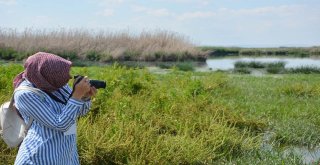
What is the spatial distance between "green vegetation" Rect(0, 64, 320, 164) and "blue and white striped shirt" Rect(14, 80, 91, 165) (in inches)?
82.5

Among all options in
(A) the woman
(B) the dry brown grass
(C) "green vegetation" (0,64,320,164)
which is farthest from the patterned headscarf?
(B) the dry brown grass

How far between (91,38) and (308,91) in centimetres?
1715

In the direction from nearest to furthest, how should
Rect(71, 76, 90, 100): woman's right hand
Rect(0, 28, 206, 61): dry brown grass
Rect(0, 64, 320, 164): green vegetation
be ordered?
Rect(71, 76, 90, 100): woman's right hand < Rect(0, 64, 320, 164): green vegetation < Rect(0, 28, 206, 61): dry brown grass

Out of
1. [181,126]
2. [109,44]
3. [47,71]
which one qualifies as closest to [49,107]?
[47,71]

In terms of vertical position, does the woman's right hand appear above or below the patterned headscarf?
below

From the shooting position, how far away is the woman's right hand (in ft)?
7.00

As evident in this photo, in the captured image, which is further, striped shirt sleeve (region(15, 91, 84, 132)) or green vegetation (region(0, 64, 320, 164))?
green vegetation (region(0, 64, 320, 164))

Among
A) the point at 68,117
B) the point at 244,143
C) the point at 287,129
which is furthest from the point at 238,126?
the point at 68,117

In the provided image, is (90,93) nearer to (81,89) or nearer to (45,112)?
(81,89)

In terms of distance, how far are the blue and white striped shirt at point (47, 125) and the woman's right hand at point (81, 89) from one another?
0.02m

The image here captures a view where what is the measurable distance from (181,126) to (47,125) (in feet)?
11.5

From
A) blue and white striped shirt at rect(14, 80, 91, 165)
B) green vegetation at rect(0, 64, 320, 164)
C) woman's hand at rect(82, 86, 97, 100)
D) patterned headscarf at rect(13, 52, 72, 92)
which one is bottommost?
green vegetation at rect(0, 64, 320, 164)

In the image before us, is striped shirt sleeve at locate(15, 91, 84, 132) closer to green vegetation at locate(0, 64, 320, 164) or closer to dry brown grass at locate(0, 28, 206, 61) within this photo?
green vegetation at locate(0, 64, 320, 164)

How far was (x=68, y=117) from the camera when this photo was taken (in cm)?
216
